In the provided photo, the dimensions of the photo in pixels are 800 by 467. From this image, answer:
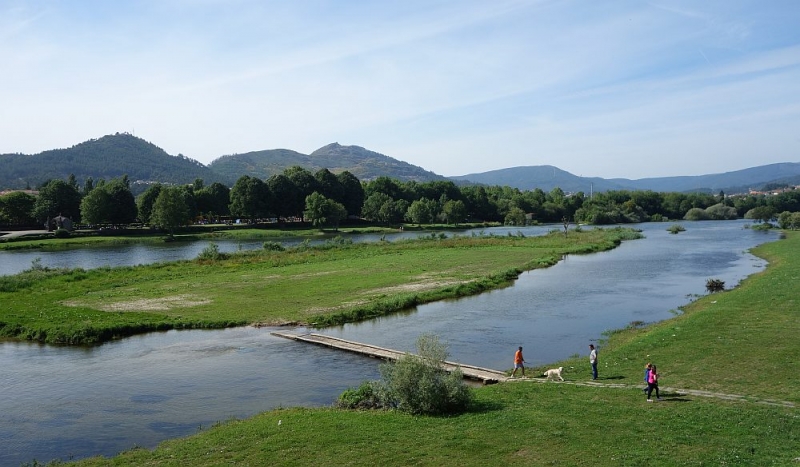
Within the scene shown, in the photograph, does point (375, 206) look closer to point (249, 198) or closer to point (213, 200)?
point (249, 198)

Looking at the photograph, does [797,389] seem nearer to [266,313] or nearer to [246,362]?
[246,362]

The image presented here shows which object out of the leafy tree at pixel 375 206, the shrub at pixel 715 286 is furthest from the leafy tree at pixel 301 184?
the shrub at pixel 715 286

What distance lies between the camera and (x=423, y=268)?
6881cm

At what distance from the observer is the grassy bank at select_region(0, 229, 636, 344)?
4184 centimetres

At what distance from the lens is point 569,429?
18344 millimetres

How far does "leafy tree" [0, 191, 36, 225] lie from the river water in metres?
131

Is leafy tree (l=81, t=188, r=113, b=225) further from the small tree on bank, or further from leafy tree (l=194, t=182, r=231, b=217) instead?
the small tree on bank

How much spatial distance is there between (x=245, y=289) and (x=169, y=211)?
82.8 metres

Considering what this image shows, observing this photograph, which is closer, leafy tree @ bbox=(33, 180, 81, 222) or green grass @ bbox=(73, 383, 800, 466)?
green grass @ bbox=(73, 383, 800, 466)

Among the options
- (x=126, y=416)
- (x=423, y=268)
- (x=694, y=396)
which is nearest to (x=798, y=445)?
(x=694, y=396)

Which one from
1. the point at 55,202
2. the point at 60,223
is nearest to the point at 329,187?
the point at 60,223

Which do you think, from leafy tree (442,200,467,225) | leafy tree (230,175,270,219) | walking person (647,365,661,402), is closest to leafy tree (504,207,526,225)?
leafy tree (442,200,467,225)

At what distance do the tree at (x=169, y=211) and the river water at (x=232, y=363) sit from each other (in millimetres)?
94994

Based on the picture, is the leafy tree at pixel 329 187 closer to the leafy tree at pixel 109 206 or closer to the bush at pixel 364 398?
the leafy tree at pixel 109 206
